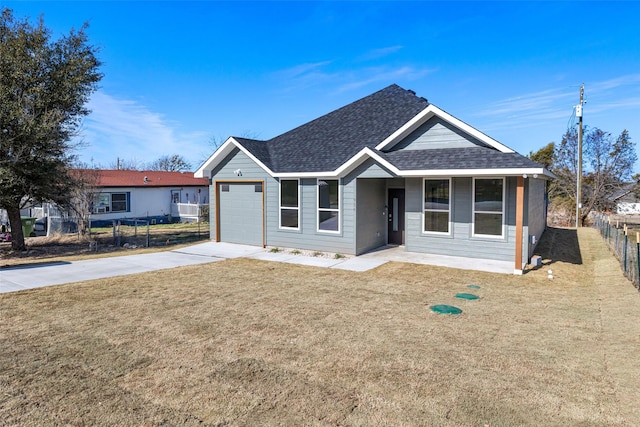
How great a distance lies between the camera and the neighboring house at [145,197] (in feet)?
83.8

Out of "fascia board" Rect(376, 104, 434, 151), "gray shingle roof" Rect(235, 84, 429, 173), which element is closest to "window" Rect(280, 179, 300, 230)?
"gray shingle roof" Rect(235, 84, 429, 173)

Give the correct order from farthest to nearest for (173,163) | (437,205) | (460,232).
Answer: (173,163) → (437,205) → (460,232)

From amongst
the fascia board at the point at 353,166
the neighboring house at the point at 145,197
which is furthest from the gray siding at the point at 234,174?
the neighboring house at the point at 145,197

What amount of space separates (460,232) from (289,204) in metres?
5.98

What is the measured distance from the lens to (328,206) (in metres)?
13.1

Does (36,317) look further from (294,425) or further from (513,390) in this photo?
(513,390)

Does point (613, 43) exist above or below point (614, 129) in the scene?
above

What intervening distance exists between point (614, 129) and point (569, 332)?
27779mm

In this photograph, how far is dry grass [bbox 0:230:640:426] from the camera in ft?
12.3

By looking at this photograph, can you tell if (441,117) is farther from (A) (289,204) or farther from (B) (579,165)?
(B) (579,165)

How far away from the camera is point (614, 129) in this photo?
87.5 ft

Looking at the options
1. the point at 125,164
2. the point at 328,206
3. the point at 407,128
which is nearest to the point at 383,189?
the point at 328,206

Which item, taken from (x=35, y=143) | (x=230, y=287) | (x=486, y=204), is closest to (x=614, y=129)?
(x=486, y=204)

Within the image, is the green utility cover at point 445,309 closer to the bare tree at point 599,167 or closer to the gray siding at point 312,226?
the gray siding at point 312,226
